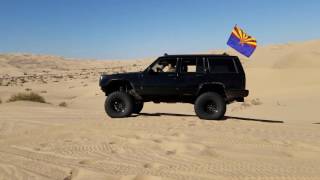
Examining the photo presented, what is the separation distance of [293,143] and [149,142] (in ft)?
8.40

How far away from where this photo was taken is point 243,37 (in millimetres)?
17547

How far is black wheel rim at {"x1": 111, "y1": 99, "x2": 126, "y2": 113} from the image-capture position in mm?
13133

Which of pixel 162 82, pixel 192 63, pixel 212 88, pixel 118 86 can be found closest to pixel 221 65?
pixel 212 88

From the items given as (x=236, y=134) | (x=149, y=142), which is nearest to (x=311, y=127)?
(x=236, y=134)

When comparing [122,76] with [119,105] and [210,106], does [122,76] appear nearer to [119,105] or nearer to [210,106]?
[119,105]

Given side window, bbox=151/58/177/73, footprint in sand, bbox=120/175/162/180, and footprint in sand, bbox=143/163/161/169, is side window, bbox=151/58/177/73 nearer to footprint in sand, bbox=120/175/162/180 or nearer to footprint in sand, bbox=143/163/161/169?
footprint in sand, bbox=143/163/161/169

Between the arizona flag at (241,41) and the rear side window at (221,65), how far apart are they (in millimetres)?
4941

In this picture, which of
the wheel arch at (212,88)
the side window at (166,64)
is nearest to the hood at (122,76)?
the side window at (166,64)

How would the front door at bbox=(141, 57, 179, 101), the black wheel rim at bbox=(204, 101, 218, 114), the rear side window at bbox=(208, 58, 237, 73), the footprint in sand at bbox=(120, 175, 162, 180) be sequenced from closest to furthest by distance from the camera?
the footprint in sand at bbox=(120, 175, 162, 180) → the black wheel rim at bbox=(204, 101, 218, 114) → the rear side window at bbox=(208, 58, 237, 73) → the front door at bbox=(141, 57, 179, 101)

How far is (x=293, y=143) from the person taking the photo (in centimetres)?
863

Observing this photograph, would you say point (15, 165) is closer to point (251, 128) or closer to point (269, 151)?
point (269, 151)

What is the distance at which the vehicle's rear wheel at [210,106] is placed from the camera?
12.3 m

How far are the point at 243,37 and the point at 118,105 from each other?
21.0 ft

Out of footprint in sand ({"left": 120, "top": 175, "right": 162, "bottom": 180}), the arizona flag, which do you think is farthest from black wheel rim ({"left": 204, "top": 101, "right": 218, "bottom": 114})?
footprint in sand ({"left": 120, "top": 175, "right": 162, "bottom": 180})
